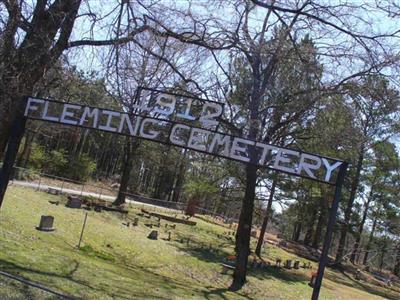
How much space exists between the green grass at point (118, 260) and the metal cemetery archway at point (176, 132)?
2195mm

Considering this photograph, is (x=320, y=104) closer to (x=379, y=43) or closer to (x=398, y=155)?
(x=379, y=43)

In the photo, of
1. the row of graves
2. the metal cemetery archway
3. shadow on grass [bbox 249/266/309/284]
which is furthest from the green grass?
the metal cemetery archway

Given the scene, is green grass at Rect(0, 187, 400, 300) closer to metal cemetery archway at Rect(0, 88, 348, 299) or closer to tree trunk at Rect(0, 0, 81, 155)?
metal cemetery archway at Rect(0, 88, 348, 299)

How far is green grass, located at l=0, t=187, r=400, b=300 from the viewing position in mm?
9344

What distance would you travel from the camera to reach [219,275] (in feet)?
58.7

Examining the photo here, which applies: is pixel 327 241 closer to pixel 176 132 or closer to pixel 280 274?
pixel 176 132

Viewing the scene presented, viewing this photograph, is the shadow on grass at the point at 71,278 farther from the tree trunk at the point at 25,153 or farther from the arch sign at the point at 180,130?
the tree trunk at the point at 25,153

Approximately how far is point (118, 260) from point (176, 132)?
25.9ft

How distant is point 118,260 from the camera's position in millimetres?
15711

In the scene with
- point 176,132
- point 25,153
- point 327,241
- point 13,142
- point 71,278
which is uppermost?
point 176,132

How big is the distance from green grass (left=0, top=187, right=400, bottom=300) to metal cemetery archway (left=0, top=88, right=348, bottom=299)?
2.19 meters

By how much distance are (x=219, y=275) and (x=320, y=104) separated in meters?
7.33

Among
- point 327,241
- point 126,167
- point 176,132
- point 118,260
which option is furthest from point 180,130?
point 126,167

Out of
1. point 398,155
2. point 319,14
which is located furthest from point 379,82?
point 398,155
